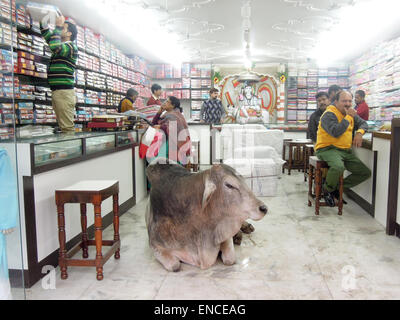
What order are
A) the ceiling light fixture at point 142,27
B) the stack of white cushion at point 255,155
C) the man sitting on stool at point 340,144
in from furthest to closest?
the ceiling light fixture at point 142,27
the stack of white cushion at point 255,155
the man sitting on stool at point 340,144

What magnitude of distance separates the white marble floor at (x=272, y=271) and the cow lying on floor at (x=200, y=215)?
0.11 meters

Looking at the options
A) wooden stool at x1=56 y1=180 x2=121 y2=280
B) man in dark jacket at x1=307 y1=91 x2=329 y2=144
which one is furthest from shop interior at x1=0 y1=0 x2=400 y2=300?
man in dark jacket at x1=307 y1=91 x2=329 y2=144

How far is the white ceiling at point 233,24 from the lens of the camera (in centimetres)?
586

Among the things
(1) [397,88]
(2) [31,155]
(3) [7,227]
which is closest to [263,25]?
(1) [397,88]

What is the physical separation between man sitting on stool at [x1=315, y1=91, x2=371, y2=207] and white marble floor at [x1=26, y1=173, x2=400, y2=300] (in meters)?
0.62

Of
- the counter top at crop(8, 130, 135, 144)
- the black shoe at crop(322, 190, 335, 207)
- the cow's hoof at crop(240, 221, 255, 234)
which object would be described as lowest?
the cow's hoof at crop(240, 221, 255, 234)

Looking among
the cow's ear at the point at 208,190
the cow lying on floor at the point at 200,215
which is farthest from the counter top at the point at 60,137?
the cow's ear at the point at 208,190

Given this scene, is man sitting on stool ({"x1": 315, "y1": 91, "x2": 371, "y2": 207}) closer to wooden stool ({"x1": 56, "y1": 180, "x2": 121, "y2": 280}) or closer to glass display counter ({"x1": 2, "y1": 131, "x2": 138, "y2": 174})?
glass display counter ({"x1": 2, "y1": 131, "x2": 138, "y2": 174})

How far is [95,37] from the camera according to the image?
7.11 meters

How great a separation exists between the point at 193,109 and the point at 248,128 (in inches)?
192

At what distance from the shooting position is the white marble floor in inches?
86.2

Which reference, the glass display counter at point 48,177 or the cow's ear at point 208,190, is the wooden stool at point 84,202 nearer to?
the glass display counter at point 48,177

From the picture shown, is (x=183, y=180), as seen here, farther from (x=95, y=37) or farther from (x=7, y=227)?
(x=95, y=37)
